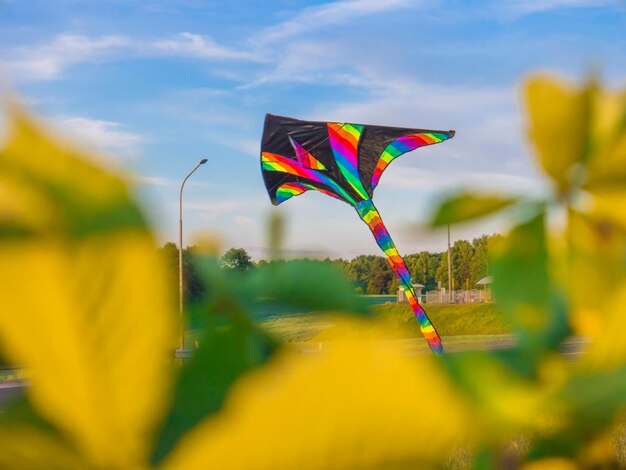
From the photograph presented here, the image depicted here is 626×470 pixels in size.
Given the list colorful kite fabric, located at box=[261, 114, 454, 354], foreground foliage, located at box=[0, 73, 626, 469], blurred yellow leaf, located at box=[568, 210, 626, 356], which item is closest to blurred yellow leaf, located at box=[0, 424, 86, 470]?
foreground foliage, located at box=[0, 73, 626, 469]

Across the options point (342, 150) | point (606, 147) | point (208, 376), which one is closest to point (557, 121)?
point (606, 147)

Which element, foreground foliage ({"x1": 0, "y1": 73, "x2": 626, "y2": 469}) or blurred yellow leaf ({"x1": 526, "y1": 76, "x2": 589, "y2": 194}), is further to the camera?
blurred yellow leaf ({"x1": 526, "y1": 76, "x2": 589, "y2": 194})

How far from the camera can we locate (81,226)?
3.2 inches

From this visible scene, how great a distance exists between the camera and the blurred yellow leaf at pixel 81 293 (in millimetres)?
80

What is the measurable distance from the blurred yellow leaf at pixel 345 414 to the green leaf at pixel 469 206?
113 millimetres

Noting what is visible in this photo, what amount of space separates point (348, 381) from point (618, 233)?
0.15 m

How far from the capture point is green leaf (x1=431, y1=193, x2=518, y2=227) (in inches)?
7.0

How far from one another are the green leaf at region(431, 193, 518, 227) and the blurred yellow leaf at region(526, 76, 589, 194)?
16 mm

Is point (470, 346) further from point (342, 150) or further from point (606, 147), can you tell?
point (342, 150)

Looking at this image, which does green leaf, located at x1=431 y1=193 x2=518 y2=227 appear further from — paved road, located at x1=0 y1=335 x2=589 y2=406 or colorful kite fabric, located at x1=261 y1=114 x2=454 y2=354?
colorful kite fabric, located at x1=261 y1=114 x2=454 y2=354

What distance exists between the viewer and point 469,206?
0.18 metres

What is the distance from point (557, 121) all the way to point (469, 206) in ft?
0.11

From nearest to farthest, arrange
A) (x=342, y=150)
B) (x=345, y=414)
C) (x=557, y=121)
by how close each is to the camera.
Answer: (x=345, y=414) → (x=557, y=121) → (x=342, y=150)

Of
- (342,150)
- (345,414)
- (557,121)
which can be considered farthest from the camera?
(342,150)
